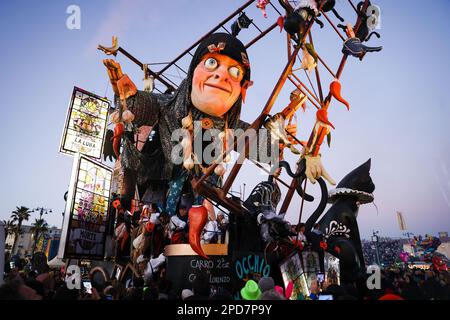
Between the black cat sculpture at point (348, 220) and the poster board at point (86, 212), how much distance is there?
6.02m

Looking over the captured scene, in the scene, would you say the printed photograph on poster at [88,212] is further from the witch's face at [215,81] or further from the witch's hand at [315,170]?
the witch's hand at [315,170]

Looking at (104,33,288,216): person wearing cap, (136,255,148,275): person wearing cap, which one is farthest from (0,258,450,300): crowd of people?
(104,33,288,216): person wearing cap

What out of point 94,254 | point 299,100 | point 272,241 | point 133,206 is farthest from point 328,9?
point 94,254

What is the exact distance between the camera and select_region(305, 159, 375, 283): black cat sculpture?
7.25 meters

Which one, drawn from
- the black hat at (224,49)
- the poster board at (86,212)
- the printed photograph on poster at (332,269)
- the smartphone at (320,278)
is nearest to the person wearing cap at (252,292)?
the smartphone at (320,278)

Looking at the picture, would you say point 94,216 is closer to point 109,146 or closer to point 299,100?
point 109,146

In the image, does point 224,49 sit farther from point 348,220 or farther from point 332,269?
point 332,269

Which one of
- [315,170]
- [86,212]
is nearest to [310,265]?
[315,170]

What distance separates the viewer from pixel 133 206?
34.2ft

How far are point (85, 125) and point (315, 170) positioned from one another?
735 centimetres

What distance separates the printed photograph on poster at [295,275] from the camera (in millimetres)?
5430

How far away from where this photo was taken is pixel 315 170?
23.8 feet
